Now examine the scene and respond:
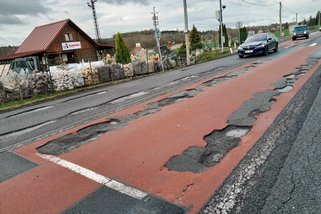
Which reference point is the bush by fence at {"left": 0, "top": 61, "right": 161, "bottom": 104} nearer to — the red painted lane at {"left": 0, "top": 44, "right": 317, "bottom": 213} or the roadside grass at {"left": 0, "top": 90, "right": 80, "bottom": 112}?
the roadside grass at {"left": 0, "top": 90, "right": 80, "bottom": 112}

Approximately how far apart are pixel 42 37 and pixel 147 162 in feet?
120

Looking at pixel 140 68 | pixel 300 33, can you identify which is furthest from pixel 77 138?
pixel 300 33

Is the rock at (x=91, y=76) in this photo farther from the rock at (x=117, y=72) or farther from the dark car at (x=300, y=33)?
the dark car at (x=300, y=33)

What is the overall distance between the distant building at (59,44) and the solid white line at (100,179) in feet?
99.4

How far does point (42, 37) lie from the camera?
37.1 meters

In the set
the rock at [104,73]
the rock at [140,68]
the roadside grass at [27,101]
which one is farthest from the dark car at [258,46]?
the roadside grass at [27,101]

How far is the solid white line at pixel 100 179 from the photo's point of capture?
146 inches

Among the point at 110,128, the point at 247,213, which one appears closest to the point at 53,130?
the point at 110,128

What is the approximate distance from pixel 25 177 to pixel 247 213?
10.6 feet

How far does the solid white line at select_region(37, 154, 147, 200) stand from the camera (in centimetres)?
370

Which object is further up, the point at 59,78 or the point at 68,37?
the point at 68,37

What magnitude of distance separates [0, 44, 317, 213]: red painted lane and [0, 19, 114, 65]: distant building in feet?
95.3

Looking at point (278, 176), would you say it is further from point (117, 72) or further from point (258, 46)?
point (258, 46)

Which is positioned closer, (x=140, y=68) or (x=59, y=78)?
(x=59, y=78)
